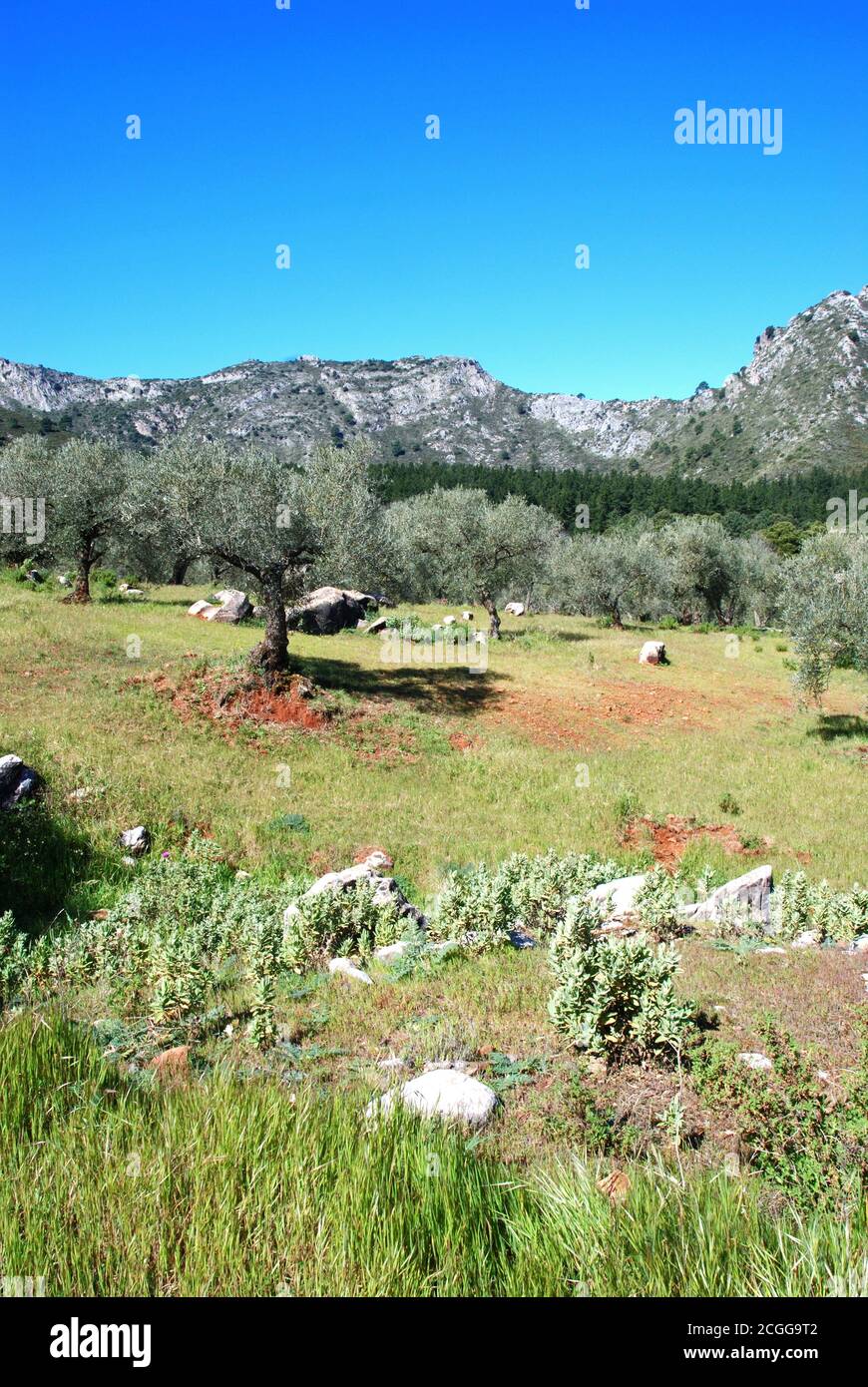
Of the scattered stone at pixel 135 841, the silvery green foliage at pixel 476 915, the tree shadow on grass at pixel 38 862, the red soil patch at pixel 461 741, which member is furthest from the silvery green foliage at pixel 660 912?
the red soil patch at pixel 461 741

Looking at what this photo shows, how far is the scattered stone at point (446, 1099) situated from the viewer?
12.8ft

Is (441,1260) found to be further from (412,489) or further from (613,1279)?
(412,489)

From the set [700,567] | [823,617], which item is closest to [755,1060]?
[823,617]

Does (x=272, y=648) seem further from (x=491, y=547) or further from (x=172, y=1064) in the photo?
(x=491, y=547)

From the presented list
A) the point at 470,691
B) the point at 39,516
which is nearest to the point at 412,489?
the point at 39,516

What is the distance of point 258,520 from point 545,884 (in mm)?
17619

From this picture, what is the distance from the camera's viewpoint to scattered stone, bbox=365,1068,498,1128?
389 cm

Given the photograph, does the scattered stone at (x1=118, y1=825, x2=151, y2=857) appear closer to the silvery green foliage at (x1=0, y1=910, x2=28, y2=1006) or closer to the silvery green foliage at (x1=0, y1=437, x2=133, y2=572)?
the silvery green foliage at (x1=0, y1=910, x2=28, y2=1006)

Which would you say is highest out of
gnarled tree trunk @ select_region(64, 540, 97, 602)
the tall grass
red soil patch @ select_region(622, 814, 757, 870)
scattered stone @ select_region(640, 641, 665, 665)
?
gnarled tree trunk @ select_region(64, 540, 97, 602)

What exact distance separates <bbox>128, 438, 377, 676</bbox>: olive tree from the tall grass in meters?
18.7

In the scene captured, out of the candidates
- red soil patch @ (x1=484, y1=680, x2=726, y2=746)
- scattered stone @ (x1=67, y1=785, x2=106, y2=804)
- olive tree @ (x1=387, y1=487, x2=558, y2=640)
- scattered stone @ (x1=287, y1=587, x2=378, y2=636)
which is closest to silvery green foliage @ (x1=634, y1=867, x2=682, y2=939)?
scattered stone @ (x1=67, y1=785, x2=106, y2=804)

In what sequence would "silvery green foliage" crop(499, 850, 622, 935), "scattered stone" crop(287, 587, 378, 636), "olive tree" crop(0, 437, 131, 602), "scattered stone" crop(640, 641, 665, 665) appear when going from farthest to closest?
"scattered stone" crop(287, 587, 378, 636), "scattered stone" crop(640, 641, 665, 665), "olive tree" crop(0, 437, 131, 602), "silvery green foliage" crop(499, 850, 622, 935)
